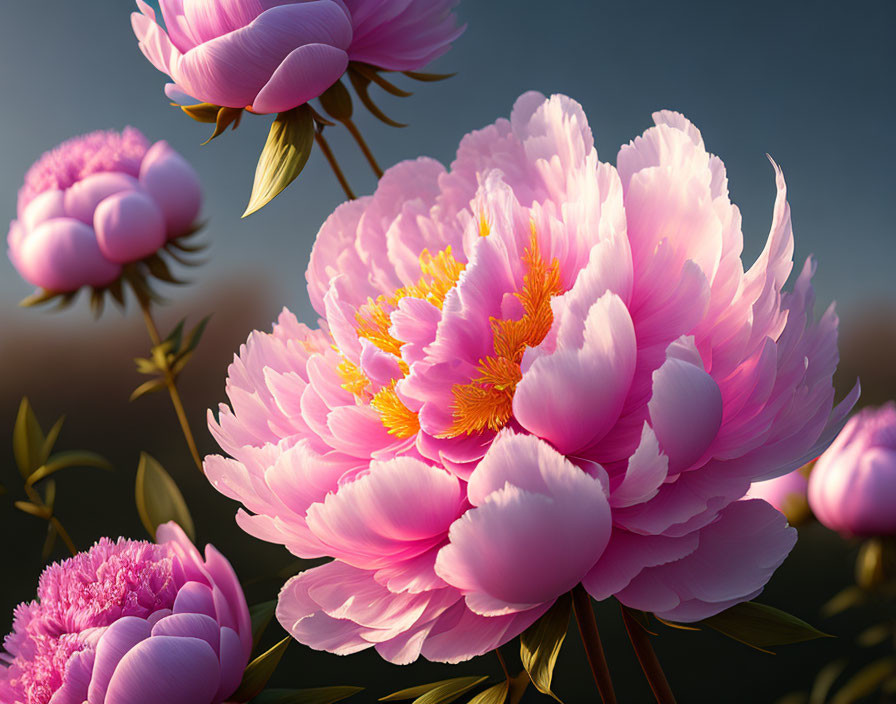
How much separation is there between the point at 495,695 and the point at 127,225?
0.40 m

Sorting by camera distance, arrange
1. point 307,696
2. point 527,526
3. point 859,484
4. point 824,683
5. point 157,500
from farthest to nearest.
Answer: point 824,683 < point 859,484 < point 157,500 < point 307,696 < point 527,526

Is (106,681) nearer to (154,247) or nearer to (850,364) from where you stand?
(154,247)

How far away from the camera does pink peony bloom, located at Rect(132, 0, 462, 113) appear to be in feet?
0.82

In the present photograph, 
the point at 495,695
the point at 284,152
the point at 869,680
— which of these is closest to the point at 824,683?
the point at 869,680

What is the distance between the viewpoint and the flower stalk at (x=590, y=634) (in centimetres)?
21

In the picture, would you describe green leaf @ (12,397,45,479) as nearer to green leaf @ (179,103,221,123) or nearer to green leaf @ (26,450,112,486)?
green leaf @ (26,450,112,486)

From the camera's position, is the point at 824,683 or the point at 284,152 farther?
the point at 824,683

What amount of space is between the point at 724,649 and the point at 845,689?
7.3 inches

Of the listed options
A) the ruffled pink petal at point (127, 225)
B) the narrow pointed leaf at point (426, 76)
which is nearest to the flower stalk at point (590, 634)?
the narrow pointed leaf at point (426, 76)

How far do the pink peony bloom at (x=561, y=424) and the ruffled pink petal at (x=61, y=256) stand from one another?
33 cm

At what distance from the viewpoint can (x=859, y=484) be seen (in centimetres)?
48

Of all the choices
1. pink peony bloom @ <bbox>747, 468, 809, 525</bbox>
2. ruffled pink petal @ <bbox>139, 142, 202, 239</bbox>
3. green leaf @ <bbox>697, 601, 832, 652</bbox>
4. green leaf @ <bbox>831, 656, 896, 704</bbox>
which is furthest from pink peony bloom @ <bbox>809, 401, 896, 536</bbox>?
ruffled pink petal @ <bbox>139, 142, 202, 239</bbox>

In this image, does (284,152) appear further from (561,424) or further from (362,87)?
(561,424)

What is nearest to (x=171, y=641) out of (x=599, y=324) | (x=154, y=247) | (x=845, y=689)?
(x=599, y=324)
